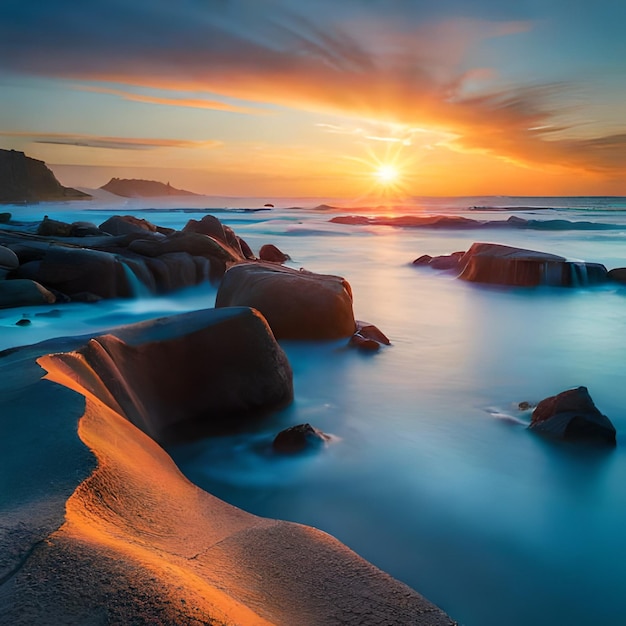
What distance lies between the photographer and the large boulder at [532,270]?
43.2ft

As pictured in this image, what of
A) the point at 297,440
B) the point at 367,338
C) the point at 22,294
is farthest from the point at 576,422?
the point at 22,294

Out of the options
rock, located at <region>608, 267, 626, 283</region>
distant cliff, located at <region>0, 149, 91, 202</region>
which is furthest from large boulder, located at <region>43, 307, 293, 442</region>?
distant cliff, located at <region>0, 149, 91, 202</region>

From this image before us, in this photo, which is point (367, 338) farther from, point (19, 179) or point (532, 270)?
point (19, 179)

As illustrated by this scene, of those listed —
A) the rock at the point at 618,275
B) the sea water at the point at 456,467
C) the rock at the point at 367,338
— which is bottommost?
the sea water at the point at 456,467

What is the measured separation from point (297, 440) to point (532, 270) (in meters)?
10.6

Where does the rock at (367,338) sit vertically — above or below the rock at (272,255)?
below

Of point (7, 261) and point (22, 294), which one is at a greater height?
point (7, 261)

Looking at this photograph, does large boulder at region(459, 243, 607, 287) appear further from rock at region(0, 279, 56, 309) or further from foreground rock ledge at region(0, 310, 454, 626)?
foreground rock ledge at region(0, 310, 454, 626)

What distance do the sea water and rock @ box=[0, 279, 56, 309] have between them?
0.38 m

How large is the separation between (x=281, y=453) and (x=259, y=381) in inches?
29.8

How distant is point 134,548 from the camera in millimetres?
1752

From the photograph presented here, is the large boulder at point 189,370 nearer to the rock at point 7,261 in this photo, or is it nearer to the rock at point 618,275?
the rock at point 7,261

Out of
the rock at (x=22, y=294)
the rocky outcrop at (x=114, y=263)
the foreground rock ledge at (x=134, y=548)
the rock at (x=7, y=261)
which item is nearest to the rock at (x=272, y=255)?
the rocky outcrop at (x=114, y=263)

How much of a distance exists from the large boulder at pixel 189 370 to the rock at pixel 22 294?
6.61m
